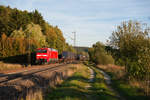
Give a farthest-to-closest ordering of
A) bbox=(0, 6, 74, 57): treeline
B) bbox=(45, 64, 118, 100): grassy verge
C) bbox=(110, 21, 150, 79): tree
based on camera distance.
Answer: bbox=(0, 6, 74, 57): treeline
bbox=(110, 21, 150, 79): tree
bbox=(45, 64, 118, 100): grassy verge

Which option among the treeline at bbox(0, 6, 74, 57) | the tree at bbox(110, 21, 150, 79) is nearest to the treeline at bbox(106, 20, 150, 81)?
the tree at bbox(110, 21, 150, 79)

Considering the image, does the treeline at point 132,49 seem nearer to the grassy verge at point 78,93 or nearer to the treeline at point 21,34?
the grassy verge at point 78,93

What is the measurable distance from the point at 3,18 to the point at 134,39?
49537mm

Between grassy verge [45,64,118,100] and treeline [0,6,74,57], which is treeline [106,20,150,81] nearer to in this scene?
grassy verge [45,64,118,100]

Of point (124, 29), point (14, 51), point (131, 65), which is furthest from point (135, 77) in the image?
point (14, 51)

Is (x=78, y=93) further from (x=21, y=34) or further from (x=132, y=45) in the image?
(x=21, y=34)

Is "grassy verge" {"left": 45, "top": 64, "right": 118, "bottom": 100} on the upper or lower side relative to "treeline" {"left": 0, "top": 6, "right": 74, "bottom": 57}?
lower

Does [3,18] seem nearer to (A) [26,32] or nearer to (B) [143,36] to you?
A: (A) [26,32]

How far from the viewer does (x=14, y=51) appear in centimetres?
4062

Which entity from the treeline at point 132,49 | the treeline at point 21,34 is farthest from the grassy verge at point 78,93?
the treeline at point 21,34

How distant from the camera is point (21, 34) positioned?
50.1 m

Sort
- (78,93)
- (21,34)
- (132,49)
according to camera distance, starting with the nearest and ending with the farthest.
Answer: (78,93), (132,49), (21,34)

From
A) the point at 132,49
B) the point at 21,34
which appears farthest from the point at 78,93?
the point at 21,34

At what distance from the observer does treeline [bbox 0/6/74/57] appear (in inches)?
1581
